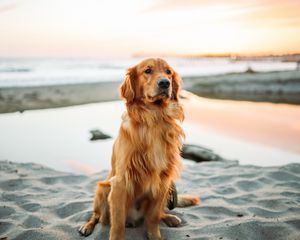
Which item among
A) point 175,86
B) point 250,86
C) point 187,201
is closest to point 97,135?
point 187,201

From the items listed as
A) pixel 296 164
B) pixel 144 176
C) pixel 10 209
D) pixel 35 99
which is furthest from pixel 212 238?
pixel 35 99

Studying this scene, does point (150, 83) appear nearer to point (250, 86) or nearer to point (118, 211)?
point (118, 211)

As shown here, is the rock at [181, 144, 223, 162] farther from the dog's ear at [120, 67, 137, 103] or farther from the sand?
the dog's ear at [120, 67, 137, 103]

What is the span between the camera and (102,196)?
128 inches

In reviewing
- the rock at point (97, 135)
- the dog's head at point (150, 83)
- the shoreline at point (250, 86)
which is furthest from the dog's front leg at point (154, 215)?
the shoreline at point (250, 86)

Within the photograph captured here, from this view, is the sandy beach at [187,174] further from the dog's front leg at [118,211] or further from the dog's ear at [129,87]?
the dog's ear at [129,87]

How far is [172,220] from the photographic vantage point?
11.2ft

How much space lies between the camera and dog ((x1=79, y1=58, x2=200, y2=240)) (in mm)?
2973

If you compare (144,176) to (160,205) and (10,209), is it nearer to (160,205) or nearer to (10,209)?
(160,205)

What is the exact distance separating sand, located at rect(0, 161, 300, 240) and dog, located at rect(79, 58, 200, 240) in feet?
0.62

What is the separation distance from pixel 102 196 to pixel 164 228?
28.4 inches

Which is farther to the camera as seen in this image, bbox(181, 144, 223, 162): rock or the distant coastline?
the distant coastline

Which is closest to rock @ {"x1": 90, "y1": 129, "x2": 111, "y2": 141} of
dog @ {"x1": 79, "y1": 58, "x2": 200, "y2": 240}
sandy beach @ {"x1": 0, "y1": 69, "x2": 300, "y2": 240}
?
sandy beach @ {"x1": 0, "y1": 69, "x2": 300, "y2": 240}

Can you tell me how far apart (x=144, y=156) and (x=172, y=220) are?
88 centimetres
